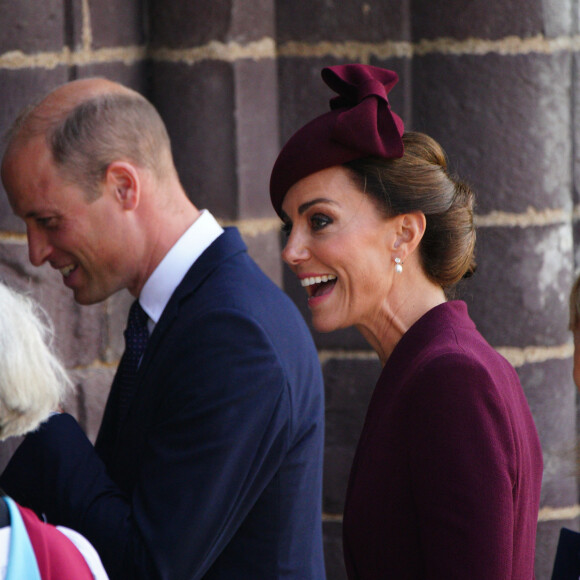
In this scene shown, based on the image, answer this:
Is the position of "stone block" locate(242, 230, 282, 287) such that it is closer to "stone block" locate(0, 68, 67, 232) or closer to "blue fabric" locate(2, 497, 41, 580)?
"stone block" locate(0, 68, 67, 232)

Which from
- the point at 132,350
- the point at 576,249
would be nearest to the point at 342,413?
the point at 576,249

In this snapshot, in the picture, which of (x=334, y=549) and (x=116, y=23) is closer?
(x=116, y=23)

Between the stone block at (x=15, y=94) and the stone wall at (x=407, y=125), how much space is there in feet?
0.63

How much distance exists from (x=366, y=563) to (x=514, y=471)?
31 cm

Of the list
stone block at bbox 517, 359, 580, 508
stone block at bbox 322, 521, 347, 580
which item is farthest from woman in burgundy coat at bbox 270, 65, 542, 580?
stone block at bbox 322, 521, 347, 580

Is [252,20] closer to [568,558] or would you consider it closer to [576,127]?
[576,127]

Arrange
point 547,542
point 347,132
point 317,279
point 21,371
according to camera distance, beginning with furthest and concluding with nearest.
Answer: point 547,542, point 317,279, point 347,132, point 21,371

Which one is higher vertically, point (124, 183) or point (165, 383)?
point (124, 183)

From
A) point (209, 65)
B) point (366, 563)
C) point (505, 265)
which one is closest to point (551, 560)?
point (505, 265)

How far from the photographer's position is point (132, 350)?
2.00m

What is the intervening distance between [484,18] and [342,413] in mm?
1328

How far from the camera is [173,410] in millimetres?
1652

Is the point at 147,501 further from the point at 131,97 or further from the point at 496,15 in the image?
the point at 496,15

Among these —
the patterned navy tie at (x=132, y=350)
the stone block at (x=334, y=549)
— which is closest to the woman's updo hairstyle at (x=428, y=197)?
the patterned navy tie at (x=132, y=350)
